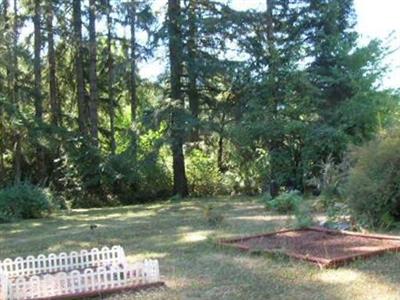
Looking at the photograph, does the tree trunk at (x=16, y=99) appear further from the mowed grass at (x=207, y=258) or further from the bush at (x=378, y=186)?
the bush at (x=378, y=186)

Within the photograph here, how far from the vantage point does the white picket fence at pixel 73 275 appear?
201 inches

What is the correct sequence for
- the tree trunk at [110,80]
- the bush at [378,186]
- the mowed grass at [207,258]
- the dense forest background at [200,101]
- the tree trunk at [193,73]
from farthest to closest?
1. the tree trunk at [110,80]
2. the tree trunk at [193,73]
3. the dense forest background at [200,101]
4. the bush at [378,186]
5. the mowed grass at [207,258]

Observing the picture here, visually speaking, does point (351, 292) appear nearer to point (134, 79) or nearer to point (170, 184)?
point (170, 184)

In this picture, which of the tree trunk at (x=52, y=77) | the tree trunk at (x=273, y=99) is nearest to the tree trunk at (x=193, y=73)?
the tree trunk at (x=273, y=99)

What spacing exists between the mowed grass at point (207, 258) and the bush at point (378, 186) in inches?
44.9

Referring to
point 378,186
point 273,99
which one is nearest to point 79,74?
point 273,99

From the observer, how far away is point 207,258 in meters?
6.96

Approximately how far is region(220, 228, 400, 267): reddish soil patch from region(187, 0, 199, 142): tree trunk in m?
9.81

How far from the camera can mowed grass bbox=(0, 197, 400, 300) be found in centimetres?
522

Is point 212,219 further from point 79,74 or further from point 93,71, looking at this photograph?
point 79,74

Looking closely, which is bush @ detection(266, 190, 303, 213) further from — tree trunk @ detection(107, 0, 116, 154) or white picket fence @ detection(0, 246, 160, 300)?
tree trunk @ detection(107, 0, 116, 154)

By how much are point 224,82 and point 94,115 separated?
4845mm

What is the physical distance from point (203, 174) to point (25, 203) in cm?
784

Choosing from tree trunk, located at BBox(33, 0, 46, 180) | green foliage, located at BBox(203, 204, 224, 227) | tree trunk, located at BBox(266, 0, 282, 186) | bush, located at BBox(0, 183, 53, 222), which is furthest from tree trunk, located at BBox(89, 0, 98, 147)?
green foliage, located at BBox(203, 204, 224, 227)
